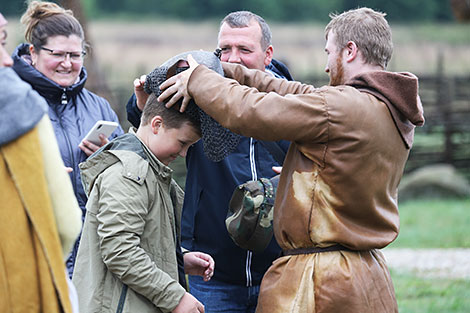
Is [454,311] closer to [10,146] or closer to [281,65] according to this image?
[281,65]

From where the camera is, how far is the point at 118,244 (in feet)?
9.00

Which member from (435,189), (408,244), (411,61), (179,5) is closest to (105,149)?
(408,244)

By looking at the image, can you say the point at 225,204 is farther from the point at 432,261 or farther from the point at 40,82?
the point at 432,261

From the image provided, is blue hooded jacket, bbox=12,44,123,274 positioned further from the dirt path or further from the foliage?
the foliage

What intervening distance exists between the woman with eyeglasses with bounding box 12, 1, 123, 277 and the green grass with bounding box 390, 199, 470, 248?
7279 mm

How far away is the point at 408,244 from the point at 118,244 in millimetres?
8375

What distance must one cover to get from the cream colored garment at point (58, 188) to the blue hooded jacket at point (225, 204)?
1.42 metres

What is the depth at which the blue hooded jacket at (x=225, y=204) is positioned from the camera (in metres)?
3.73

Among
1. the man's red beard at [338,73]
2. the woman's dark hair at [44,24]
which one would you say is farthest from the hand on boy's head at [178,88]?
the woman's dark hair at [44,24]

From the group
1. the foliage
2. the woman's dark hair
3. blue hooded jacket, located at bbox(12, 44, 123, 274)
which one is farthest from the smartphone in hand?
the foliage

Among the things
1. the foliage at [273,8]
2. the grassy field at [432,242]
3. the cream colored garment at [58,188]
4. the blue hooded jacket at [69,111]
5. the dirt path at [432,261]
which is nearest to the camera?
the cream colored garment at [58,188]

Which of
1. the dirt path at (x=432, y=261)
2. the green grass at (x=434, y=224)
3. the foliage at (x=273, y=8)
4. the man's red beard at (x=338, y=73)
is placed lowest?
the foliage at (x=273, y=8)

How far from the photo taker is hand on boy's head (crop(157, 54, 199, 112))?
2914 millimetres

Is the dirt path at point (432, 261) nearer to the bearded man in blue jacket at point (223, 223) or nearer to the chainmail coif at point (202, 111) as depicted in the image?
the bearded man in blue jacket at point (223, 223)
